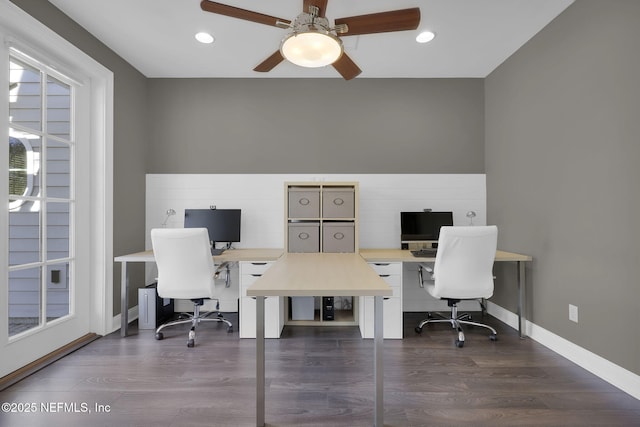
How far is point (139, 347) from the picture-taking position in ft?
8.95

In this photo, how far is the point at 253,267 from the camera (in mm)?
2953

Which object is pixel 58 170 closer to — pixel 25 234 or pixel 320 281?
pixel 25 234

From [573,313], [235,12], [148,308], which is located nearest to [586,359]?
[573,313]

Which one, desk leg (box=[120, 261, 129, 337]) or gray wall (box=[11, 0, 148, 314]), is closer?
desk leg (box=[120, 261, 129, 337])

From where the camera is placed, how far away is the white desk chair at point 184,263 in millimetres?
2658

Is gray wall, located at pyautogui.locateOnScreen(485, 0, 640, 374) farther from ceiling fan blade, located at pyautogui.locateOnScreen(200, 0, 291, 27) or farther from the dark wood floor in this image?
ceiling fan blade, located at pyautogui.locateOnScreen(200, 0, 291, 27)

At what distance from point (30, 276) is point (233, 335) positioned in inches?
64.2

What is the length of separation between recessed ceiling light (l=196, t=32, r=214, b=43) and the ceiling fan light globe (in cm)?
140

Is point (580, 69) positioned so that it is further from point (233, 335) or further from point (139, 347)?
point (139, 347)

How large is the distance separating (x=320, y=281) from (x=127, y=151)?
9.05ft

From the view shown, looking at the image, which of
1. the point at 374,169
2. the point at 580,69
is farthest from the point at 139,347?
the point at 580,69

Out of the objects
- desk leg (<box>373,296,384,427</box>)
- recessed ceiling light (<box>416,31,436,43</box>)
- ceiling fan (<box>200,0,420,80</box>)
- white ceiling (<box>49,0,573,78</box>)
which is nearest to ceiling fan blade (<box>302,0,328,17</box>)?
ceiling fan (<box>200,0,420,80</box>)

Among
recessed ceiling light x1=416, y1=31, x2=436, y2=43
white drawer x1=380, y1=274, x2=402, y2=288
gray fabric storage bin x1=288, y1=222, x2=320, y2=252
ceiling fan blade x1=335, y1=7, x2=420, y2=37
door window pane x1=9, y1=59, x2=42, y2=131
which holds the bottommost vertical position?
white drawer x1=380, y1=274, x2=402, y2=288

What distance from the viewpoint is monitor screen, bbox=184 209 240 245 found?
341cm
